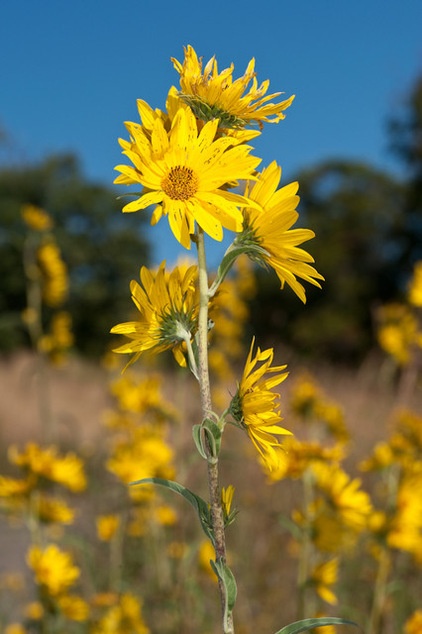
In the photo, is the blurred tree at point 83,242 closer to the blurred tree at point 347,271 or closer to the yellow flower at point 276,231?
the blurred tree at point 347,271

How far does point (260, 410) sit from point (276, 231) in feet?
0.98

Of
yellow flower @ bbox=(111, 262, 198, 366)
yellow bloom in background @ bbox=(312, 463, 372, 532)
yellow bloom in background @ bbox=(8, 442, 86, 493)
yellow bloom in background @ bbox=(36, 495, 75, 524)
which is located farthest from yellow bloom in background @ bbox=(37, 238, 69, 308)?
yellow flower @ bbox=(111, 262, 198, 366)

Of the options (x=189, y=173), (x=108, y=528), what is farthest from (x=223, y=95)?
(x=108, y=528)

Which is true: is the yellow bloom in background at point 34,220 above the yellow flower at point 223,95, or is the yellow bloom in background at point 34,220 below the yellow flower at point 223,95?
above

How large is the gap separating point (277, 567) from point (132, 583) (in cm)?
109

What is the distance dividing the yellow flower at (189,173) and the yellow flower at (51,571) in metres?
1.65

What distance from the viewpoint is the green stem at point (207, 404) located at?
0.96 m

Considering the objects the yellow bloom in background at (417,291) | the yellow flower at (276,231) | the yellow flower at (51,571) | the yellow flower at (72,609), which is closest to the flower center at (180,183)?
the yellow flower at (276,231)

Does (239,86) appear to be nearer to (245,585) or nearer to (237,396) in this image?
(237,396)

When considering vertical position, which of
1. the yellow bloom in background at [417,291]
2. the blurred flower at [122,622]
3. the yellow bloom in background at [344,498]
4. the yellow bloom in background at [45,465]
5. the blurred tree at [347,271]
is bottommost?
the blurred flower at [122,622]

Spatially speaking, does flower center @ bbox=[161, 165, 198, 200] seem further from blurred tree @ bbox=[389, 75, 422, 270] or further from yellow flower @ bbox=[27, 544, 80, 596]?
blurred tree @ bbox=[389, 75, 422, 270]

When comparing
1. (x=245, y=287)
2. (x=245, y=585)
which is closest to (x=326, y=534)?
(x=245, y=585)

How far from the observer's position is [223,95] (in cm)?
106

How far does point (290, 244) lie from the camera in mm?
1095
